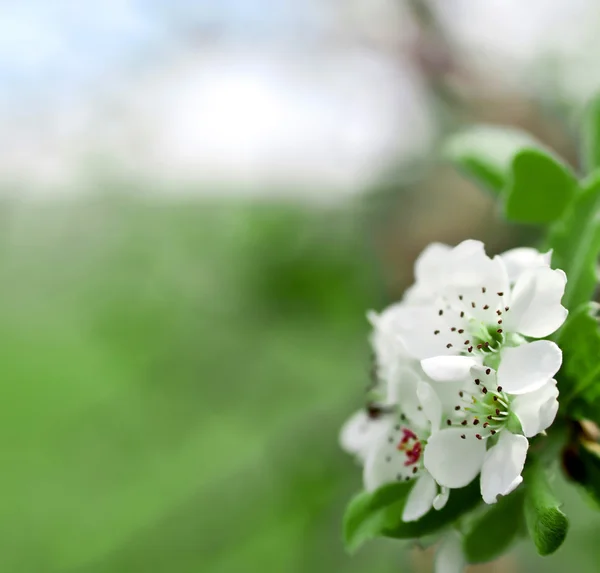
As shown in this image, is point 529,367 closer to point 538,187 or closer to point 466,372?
point 466,372

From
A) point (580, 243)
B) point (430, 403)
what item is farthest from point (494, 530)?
point (580, 243)

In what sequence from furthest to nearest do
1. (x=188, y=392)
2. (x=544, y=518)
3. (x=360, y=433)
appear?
(x=188, y=392) → (x=360, y=433) → (x=544, y=518)

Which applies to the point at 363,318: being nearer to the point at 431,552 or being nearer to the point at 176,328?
the point at 176,328

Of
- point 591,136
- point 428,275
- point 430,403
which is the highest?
point 591,136

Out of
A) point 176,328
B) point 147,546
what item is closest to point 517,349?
point 147,546

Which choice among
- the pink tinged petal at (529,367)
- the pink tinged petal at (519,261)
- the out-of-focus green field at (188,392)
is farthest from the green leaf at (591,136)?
the out-of-focus green field at (188,392)

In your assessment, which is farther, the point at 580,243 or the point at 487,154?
the point at 487,154

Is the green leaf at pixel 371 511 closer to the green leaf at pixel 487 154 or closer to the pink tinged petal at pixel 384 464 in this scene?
the pink tinged petal at pixel 384 464
